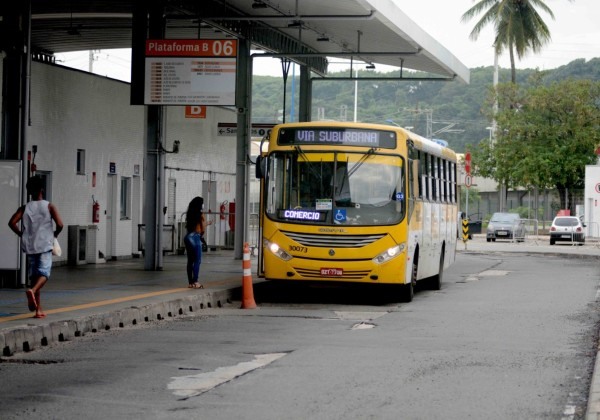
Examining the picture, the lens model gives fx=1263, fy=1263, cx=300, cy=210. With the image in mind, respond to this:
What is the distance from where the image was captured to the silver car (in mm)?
61219

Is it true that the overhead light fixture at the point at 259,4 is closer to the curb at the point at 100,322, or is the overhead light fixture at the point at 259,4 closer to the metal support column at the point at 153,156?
the metal support column at the point at 153,156

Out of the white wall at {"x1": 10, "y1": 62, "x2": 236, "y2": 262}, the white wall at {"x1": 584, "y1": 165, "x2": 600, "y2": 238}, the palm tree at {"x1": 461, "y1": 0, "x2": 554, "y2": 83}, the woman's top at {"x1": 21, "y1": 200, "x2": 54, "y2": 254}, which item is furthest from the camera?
the palm tree at {"x1": 461, "y1": 0, "x2": 554, "y2": 83}

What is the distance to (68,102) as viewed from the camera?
2841 centimetres

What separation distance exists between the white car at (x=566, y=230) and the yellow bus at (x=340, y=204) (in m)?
37.3

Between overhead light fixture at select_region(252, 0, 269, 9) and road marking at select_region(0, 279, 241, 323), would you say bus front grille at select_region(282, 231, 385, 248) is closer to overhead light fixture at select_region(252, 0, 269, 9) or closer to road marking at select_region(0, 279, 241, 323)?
road marking at select_region(0, 279, 241, 323)

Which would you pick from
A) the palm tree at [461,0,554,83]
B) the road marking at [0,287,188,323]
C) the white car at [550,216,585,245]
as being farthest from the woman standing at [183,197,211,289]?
the palm tree at [461,0,554,83]

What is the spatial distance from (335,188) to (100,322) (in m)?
6.26

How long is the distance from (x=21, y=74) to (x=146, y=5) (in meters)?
6.11

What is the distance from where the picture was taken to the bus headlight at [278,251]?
2084 cm

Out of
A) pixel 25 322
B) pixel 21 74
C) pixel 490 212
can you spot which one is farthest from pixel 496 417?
pixel 490 212

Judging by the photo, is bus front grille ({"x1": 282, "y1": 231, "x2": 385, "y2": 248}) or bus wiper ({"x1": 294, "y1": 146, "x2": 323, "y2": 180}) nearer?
bus front grille ({"x1": 282, "y1": 231, "x2": 385, "y2": 248})

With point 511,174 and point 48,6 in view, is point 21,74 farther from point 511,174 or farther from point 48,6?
point 511,174

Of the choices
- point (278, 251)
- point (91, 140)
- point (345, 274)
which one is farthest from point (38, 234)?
point (91, 140)

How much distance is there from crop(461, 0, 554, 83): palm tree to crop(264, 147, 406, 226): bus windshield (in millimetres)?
56747
